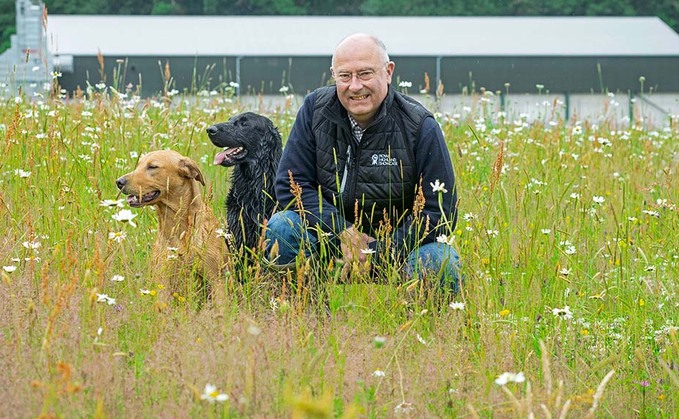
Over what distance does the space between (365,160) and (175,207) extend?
3.44 feet

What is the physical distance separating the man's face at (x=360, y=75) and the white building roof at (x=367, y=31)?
23.2 m

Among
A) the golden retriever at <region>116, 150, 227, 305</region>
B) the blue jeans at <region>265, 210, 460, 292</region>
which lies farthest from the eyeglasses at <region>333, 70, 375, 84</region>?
the golden retriever at <region>116, 150, 227, 305</region>

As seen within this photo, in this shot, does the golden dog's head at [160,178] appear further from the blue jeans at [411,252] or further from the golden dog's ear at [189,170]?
the blue jeans at [411,252]

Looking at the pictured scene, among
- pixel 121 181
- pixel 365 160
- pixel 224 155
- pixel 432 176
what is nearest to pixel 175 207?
pixel 121 181

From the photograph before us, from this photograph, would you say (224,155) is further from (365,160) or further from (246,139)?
(365,160)

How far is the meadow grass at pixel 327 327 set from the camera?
10.9ft

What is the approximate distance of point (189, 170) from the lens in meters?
5.42

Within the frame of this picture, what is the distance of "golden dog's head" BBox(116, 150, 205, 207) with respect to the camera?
5246mm

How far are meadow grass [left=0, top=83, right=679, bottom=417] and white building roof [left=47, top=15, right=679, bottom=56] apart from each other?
22845 millimetres

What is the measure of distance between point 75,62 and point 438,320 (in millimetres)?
24165

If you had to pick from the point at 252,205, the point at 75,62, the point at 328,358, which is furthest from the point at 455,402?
the point at 75,62

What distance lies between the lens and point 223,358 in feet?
11.4

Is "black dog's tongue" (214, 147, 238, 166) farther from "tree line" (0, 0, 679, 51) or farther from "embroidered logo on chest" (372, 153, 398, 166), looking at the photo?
"tree line" (0, 0, 679, 51)

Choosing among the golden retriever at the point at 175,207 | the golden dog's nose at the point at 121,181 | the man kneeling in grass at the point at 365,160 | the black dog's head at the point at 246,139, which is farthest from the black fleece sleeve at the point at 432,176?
the golden dog's nose at the point at 121,181
